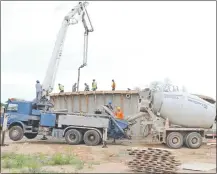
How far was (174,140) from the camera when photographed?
2031 centimetres

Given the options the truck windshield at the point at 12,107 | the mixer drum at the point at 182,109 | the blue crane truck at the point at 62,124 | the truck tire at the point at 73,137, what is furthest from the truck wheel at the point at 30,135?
the mixer drum at the point at 182,109

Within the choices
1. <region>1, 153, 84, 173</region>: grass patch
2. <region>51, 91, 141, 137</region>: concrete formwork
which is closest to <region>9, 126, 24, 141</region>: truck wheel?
<region>1, 153, 84, 173</region>: grass patch

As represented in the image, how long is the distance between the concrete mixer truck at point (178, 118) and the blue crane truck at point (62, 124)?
5.55ft

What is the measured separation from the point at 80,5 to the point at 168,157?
15656 mm

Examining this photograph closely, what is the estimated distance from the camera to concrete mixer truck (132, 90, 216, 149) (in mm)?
20359

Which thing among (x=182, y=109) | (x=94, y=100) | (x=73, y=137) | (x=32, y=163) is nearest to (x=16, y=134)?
(x=73, y=137)

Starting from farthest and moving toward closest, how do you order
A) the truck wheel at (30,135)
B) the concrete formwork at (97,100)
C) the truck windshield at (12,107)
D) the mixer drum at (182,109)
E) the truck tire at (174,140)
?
the concrete formwork at (97,100) → the truck wheel at (30,135) → the truck windshield at (12,107) → the mixer drum at (182,109) → the truck tire at (174,140)

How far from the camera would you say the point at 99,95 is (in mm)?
26891

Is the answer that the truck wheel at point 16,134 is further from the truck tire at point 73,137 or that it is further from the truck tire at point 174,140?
the truck tire at point 174,140

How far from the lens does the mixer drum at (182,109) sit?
2053cm

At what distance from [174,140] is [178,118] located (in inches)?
47.5

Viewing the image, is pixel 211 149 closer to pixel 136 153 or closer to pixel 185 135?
pixel 185 135

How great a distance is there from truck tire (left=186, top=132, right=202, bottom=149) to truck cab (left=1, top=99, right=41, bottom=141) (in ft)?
26.7

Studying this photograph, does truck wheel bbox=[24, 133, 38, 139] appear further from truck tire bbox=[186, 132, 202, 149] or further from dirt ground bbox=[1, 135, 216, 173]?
truck tire bbox=[186, 132, 202, 149]
